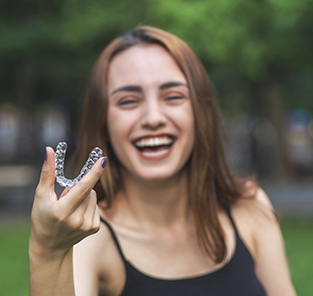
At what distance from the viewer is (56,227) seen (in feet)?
4.69

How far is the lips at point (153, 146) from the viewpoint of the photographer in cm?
219

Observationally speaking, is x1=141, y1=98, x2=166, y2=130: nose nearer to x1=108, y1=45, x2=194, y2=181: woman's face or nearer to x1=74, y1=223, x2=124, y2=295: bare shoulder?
x1=108, y1=45, x2=194, y2=181: woman's face

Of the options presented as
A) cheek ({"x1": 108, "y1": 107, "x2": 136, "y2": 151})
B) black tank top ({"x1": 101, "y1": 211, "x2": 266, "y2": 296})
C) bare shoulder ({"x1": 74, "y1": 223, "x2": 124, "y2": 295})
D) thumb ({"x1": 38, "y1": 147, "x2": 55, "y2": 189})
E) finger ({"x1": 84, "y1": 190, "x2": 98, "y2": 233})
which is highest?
cheek ({"x1": 108, "y1": 107, "x2": 136, "y2": 151})

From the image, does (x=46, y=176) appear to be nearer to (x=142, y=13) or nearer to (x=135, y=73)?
(x=135, y=73)

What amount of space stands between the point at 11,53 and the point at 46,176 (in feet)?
32.3

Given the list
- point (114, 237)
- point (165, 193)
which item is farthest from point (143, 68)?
point (114, 237)

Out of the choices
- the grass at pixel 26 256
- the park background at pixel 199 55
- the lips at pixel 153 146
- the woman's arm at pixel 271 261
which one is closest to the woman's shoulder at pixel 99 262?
the lips at pixel 153 146

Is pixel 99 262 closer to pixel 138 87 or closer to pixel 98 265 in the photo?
pixel 98 265

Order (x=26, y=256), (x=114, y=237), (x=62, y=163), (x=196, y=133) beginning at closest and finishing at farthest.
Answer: (x=62, y=163), (x=114, y=237), (x=196, y=133), (x=26, y=256)

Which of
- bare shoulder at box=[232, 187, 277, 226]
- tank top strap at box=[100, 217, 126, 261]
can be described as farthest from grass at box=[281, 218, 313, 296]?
tank top strap at box=[100, 217, 126, 261]

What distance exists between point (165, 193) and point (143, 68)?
58 centimetres

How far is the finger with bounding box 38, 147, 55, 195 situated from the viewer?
140cm

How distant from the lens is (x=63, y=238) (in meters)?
1.47

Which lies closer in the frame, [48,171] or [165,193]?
[48,171]
